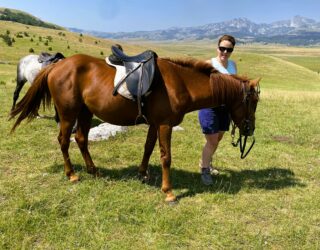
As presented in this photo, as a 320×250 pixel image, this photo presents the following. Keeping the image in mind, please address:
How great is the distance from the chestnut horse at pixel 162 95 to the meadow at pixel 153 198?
1.99 ft

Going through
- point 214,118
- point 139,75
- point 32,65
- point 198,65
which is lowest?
point 214,118

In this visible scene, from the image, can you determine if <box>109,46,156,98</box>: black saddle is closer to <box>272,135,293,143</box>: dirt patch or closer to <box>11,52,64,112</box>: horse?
<box>11,52,64,112</box>: horse

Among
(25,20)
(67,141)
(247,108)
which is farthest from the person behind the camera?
(25,20)

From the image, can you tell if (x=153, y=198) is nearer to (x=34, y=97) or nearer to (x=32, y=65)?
(x=34, y=97)

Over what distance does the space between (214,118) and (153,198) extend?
6.12 feet

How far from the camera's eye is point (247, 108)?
657 centimetres

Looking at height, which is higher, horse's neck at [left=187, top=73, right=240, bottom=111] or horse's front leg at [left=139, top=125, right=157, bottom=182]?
horse's neck at [left=187, top=73, right=240, bottom=111]

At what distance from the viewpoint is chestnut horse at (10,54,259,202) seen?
6.28 metres

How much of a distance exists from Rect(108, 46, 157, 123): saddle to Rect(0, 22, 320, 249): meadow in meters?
1.62

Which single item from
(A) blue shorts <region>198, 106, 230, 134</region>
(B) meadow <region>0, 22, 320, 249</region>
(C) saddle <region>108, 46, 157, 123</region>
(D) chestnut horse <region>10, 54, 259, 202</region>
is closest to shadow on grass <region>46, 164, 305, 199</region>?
(B) meadow <region>0, 22, 320, 249</region>

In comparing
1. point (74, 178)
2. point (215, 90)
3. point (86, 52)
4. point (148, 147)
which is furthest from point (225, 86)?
point (86, 52)

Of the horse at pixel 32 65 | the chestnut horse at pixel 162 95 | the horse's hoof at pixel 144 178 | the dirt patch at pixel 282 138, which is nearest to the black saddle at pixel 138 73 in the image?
the chestnut horse at pixel 162 95

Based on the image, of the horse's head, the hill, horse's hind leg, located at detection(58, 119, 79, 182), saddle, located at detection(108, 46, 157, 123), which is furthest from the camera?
the hill

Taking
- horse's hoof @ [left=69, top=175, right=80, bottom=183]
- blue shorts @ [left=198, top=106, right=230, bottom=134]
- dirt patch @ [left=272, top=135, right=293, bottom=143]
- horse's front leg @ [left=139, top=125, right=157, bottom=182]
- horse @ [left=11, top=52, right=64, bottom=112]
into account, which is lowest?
dirt patch @ [left=272, top=135, right=293, bottom=143]
